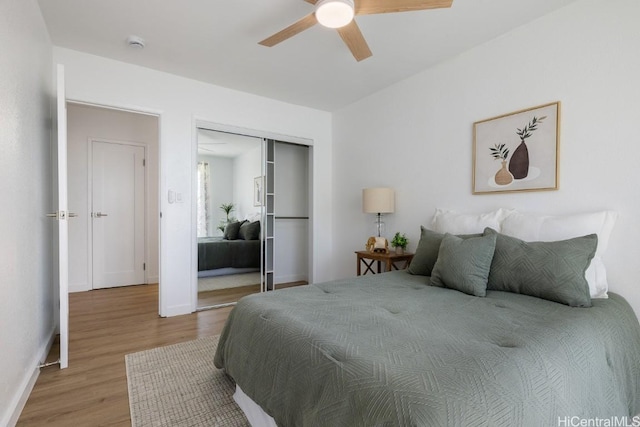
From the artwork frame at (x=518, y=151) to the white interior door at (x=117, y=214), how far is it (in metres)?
4.66

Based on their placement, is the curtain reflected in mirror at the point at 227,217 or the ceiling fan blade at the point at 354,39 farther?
the curtain reflected in mirror at the point at 227,217

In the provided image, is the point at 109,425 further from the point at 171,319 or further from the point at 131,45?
the point at 131,45

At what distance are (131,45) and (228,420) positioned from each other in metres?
2.99

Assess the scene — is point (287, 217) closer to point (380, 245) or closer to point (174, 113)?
point (380, 245)

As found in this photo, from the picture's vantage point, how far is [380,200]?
335 centimetres

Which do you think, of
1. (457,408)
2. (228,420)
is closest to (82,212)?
(228,420)

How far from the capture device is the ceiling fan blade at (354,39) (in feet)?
6.47

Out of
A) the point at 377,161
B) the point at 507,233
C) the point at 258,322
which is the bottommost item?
the point at 258,322

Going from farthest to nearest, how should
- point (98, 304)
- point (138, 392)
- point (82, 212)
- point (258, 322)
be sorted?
point (82, 212)
point (98, 304)
point (138, 392)
point (258, 322)

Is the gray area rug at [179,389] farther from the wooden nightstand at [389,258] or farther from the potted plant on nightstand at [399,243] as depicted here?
the potted plant on nightstand at [399,243]

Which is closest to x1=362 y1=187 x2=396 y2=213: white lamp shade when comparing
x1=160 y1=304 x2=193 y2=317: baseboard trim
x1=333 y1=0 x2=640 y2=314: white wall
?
x1=333 y1=0 x2=640 y2=314: white wall

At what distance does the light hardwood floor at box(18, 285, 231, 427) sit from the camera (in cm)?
171

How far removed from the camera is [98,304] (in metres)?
3.71

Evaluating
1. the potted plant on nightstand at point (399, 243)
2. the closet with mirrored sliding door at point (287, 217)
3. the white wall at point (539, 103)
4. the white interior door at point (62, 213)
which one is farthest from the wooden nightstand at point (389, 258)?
the white interior door at point (62, 213)
